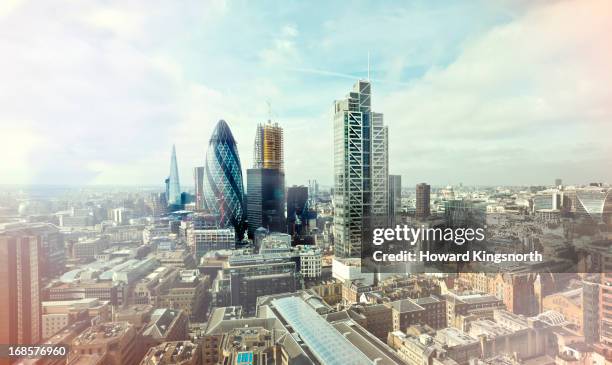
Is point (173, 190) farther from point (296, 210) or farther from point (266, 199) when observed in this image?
point (296, 210)

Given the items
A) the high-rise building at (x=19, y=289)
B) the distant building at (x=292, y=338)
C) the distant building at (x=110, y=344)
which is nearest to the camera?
the high-rise building at (x=19, y=289)

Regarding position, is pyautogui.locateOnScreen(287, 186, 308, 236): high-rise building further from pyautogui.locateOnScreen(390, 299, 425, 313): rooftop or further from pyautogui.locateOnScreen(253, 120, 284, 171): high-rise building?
pyautogui.locateOnScreen(390, 299, 425, 313): rooftop

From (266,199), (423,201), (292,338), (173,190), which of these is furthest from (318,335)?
(266,199)

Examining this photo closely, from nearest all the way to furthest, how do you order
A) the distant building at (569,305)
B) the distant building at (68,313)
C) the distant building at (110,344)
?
the distant building at (110,344)
the distant building at (68,313)
the distant building at (569,305)

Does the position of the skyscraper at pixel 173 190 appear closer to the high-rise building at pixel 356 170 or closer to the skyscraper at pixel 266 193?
the skyscraper at pixel 266 193

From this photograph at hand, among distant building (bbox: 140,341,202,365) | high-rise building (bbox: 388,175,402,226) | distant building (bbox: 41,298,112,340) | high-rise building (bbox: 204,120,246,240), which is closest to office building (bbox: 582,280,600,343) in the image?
high-rise building (bbox: 388,175,402,226)

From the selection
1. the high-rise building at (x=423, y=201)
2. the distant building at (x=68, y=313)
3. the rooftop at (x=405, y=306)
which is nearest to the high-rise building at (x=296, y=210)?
the high-rise building at (x=423, y=201)

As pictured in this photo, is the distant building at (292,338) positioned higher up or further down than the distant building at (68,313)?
further down
